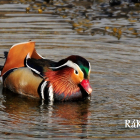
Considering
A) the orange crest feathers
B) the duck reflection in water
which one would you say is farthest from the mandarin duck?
the duck reflection in water

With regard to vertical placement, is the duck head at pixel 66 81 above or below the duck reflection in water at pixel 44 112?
above

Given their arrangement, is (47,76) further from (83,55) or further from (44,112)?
(83,55)

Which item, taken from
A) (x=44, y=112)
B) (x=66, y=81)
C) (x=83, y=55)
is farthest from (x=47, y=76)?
(x=83, y=55)

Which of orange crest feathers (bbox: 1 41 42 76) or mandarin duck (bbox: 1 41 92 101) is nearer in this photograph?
mandarin duck (bbox: 1 41 92 101)

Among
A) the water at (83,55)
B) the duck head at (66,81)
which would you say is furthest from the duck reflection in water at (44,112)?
the duck head at (66,81)

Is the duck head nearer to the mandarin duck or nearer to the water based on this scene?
the mandarin duck

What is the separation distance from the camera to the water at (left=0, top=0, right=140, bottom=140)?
646cm

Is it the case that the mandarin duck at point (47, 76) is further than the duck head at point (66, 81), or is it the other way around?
the duck head at point (66, 81)

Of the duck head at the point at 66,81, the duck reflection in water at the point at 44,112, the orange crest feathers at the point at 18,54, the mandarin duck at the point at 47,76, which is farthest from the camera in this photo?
the orange crest feathers at the point at 18,54

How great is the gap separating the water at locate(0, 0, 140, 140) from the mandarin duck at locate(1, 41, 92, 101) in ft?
0.54

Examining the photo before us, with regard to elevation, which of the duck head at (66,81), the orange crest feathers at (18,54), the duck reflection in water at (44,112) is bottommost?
the duck reflection in water at (44,112)

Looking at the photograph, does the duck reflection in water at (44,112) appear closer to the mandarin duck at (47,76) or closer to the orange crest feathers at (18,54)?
the mandarin duck at (47,76)

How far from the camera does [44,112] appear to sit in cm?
724

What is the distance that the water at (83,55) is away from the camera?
254 inches
